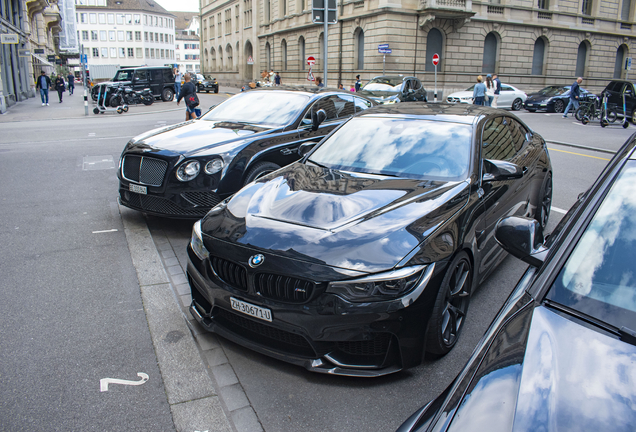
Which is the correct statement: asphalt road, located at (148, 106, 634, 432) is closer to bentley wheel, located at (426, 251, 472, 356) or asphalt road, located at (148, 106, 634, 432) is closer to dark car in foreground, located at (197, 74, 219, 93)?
bentley wheel, located at (426, 251, 472, 356)

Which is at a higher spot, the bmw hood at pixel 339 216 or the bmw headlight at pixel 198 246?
the bmw hood at pixel 339 216

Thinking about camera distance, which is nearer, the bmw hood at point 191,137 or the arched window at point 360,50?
the bmw hood at point 191,137

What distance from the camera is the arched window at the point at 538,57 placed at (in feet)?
131

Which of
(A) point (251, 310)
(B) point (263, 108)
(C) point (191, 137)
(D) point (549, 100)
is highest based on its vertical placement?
(B) point (263, 108)

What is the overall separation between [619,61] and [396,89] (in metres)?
33.3

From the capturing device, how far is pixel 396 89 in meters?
21.7

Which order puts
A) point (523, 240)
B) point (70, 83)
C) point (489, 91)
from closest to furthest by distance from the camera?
point (523, 240), point (489, 91), point (70, 83)

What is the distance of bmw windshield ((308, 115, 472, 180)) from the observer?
406cm

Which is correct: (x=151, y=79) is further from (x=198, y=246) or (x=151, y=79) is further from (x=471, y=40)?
(x=198, y=246)

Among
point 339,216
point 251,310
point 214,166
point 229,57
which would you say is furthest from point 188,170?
point 229,57

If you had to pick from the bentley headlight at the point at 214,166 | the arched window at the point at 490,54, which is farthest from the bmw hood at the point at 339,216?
the arched window at the point at 490,54

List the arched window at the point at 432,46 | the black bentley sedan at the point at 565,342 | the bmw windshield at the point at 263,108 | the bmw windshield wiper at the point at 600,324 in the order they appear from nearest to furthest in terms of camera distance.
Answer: the black bentley sedan at the point at 565,342 < the bmw windshield wiper at the point at 600,324 < the bmw windshield at the point at 263,108 < the arched window at the point at 432,46

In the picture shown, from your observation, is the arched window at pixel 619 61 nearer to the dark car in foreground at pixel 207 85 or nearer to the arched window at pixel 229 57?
the dark car in foreground at pixel 207 85

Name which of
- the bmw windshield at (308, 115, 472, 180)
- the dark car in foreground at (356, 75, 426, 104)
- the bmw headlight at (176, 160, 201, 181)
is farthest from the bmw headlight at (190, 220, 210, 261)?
→ the dark car in foreground at (356, 75, 426, 104)
